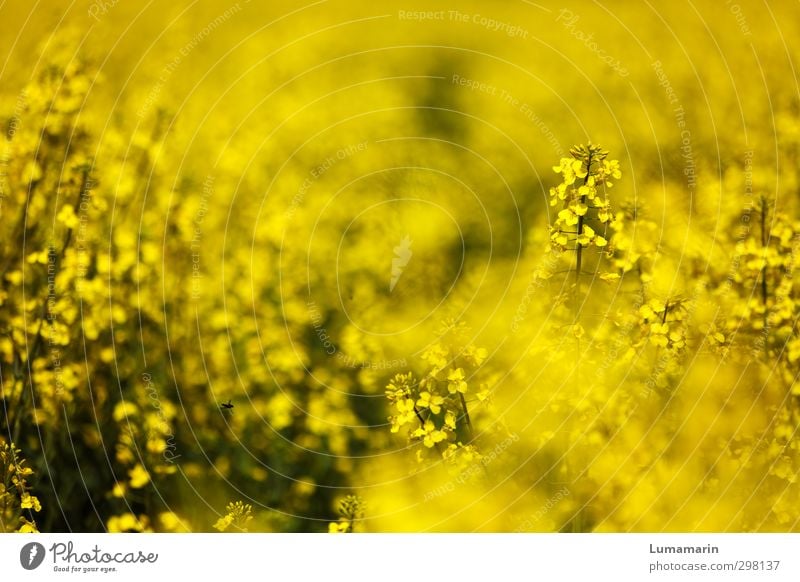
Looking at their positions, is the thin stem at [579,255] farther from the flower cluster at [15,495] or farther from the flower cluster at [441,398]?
the flower cluster at [15,495]

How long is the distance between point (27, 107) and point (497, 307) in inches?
60.6

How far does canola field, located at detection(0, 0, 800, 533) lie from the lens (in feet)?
9.31

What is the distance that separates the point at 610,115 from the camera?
2.87m

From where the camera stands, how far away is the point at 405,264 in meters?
2.87

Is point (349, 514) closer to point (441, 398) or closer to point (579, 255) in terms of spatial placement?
point (441, 398)

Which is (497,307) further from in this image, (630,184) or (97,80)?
(97,80)
